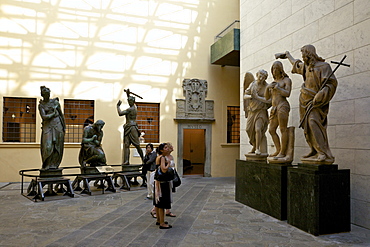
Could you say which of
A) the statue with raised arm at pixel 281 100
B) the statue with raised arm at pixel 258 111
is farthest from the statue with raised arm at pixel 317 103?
the statue with raised arm at pixel 258 111

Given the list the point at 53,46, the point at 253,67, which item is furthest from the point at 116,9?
the point at 253,67

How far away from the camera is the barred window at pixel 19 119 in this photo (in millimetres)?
10953

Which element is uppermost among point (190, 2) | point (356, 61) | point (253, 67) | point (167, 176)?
point (190, 2)

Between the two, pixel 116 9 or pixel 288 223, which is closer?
pixel 288 223

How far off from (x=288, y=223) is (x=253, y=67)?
5446mm

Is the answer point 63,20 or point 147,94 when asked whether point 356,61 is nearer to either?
point 147,94

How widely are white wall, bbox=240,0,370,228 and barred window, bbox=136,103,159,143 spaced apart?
240 inches

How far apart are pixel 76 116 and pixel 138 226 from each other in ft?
24.9

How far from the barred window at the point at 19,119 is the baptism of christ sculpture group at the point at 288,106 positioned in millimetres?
8199

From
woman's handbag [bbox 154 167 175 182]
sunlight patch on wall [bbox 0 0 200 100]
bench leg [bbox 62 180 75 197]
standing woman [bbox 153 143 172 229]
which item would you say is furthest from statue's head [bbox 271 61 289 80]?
sunlight patch on wall [bbox 0 0 200 100]

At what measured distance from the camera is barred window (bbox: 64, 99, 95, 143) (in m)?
11.6

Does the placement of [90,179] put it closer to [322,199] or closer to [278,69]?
[278,69]

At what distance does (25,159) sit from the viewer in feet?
35.7

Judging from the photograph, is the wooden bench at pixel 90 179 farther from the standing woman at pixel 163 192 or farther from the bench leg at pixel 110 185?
the standing woman at pixel 163 192
